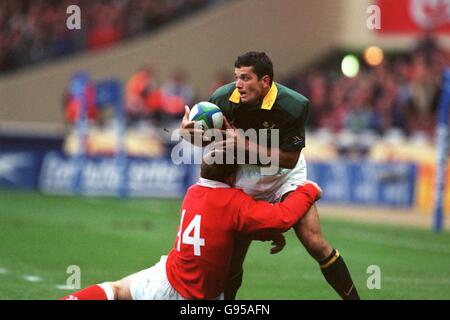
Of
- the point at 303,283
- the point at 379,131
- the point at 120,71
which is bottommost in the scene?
the point at 303,283

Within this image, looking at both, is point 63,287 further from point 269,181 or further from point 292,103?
point 292,103

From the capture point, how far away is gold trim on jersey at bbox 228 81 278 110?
8.56 m

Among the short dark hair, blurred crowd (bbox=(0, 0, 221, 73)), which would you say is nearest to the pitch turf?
the short dark hair

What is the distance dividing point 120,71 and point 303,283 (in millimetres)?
21082

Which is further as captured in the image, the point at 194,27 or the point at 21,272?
the point at 194,27

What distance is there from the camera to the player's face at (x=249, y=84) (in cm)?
823

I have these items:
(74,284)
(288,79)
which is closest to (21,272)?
(74,284)

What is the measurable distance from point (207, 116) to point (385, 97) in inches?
677

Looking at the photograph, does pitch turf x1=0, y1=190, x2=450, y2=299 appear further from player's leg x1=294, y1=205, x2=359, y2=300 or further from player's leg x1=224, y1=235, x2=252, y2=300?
player's leg x1=294, y1=205, x2=359, y2=300

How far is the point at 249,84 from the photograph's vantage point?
8.27 meters

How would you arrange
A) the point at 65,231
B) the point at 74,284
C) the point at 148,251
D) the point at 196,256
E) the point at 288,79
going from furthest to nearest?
the point at 288,79
the point at 65,231
the point at 148,251
the point at 74,284
the point at 196,256

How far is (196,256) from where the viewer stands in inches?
302

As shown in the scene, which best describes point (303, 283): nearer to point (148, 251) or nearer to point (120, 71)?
point (148, 251)

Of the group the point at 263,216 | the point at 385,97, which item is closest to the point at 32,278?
the point at 263,216
